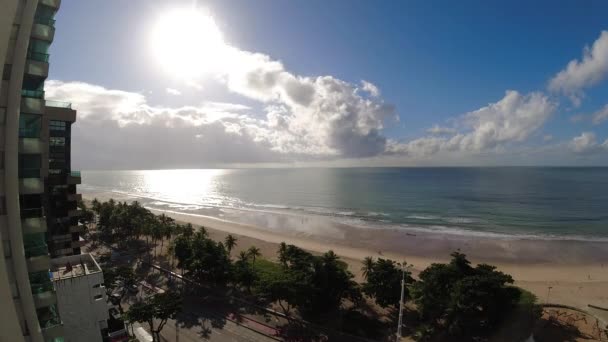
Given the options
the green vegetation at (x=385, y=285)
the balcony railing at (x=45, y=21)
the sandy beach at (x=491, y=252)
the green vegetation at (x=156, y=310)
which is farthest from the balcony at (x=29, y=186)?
the sandy beach at (x=491, y=252)

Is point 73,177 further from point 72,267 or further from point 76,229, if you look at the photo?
point 72,267

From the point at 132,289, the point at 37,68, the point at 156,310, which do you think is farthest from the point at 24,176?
the point at 132,289

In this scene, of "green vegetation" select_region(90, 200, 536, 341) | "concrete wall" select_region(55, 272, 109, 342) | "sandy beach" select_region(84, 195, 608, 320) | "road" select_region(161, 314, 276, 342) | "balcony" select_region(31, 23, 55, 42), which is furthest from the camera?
"sandy beach" select_region(84, 195, 608, 320)

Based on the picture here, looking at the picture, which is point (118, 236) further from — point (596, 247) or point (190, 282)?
point (596, 247)

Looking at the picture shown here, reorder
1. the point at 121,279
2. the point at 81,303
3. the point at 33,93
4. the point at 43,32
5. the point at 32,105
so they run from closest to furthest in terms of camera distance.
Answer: the point at 32,105 < the point at 43,32 < the point at 33,93 < the point at 81,303 < the point at 121,279

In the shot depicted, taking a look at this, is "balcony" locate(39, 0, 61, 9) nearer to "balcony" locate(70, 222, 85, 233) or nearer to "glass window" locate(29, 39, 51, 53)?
"glass window" locate(29, 39, 51, 53)

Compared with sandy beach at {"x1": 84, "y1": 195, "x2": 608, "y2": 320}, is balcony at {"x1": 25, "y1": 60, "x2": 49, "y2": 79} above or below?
above

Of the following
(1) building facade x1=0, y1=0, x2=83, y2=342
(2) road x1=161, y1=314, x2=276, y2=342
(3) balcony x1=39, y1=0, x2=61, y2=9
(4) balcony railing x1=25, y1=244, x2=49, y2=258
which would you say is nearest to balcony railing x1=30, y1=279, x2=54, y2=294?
(1) building facade x1=0, y1=0, x2=83, y2=342

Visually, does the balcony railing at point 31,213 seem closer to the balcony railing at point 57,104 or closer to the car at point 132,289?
the balcony railing at point 57,104
